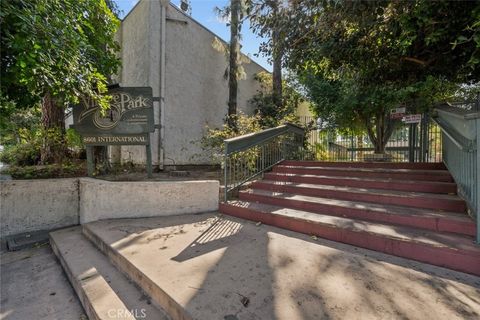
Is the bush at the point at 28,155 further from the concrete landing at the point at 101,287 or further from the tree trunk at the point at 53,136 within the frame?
the concrete landing at the point at 101,287

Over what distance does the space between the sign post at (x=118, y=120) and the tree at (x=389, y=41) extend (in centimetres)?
311

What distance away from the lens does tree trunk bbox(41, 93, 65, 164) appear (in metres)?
5.67

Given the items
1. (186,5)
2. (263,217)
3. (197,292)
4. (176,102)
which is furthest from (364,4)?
(186,5)

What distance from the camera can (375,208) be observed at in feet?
11.1

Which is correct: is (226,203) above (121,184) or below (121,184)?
below

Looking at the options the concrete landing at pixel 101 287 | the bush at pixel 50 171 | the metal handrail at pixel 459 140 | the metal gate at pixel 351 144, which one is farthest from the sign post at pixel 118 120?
the metal gate at pixel 351 144

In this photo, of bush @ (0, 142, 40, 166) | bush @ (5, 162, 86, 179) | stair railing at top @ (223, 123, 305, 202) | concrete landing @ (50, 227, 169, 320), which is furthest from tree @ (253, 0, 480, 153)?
bush @ (0, 142, 40, 166)

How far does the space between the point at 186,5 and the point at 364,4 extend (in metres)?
13.7

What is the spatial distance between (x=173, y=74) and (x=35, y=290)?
285 inches

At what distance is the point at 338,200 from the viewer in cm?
395

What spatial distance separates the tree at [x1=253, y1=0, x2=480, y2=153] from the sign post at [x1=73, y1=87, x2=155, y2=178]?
3.11 metres

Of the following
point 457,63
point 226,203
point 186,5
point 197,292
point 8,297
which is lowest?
point 8,297

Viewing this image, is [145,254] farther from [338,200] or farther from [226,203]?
[338,200]

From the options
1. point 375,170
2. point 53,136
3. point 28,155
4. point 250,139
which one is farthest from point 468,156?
point 28,155
